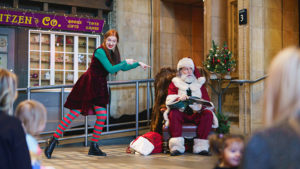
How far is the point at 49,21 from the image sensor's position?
768 centimetres

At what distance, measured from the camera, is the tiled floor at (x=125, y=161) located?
3662mm

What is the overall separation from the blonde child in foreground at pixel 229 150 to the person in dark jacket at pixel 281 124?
0.82 meters

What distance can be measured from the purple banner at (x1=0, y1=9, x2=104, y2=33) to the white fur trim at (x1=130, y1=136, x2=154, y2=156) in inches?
160

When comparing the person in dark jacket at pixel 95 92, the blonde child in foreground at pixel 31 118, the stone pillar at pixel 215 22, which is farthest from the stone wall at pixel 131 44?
the blonde child in foreground at pixel 31 118

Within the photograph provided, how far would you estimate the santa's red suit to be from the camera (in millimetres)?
4504

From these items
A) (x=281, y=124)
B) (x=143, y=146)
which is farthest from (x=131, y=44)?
(x=281, y=124)

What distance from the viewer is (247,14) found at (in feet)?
20.8

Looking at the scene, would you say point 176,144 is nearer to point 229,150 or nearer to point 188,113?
point 188,113

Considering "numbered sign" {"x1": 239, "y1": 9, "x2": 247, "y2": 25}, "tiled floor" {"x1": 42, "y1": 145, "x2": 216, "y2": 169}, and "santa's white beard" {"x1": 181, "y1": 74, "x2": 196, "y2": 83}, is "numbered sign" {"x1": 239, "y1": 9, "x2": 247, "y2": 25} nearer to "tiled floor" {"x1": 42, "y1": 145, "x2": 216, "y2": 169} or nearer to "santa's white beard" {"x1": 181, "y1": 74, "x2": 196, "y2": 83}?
"santa's white beard" {"x1": 181, "y1": 74, "x2": 196, "y2": 83}

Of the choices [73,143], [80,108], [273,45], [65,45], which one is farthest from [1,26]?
[273,45]

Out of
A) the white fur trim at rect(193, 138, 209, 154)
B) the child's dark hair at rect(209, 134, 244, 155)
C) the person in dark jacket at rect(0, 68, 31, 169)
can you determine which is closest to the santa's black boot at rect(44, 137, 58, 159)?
the white fur trim at rect(193, 138, 209, 154)

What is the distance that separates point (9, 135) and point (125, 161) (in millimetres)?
2467

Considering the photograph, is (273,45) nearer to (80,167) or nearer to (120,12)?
(120,12)

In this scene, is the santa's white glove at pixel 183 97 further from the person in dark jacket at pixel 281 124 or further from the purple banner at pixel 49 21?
the purple banner at pixel 49 21
